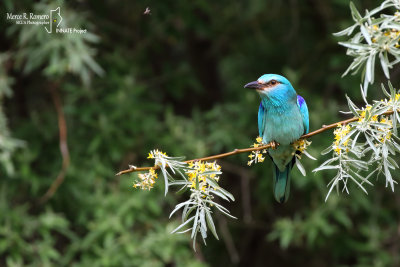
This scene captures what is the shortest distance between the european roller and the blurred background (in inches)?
82.5

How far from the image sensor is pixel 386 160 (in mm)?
2311

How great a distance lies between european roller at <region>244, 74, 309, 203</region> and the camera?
10.2 ft

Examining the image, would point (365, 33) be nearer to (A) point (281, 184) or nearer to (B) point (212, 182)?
(B) point (212, 182)

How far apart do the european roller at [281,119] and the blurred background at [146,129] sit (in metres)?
2.10

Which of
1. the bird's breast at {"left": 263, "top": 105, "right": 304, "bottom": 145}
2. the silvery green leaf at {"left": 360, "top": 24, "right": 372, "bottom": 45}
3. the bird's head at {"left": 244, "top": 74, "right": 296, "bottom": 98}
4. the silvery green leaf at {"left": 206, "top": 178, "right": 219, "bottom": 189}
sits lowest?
the silvery green leaf at {"left": 206, "top": 178, "right": 219, "bottom": 189}

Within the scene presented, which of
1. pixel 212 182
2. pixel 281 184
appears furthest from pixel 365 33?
pixel 281 184

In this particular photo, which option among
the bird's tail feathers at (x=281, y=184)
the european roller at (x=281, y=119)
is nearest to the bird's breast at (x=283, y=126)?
the european roller at (x=281, y=119)

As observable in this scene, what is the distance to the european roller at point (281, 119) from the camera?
3.11 meters

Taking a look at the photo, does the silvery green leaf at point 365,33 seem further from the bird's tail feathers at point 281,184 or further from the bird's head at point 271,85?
the bird's tail feathers at point 281,184

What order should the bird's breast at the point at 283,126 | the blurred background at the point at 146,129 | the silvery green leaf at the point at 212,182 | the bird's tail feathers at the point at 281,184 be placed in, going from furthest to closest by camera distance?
the blurred background at the point at 146,129
the bird's tail feathers at the point at 281,184
the bird's breast at the point at 283,126
the silvery green leaf at the point at 212,182

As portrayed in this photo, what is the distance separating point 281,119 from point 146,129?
2.87 metres

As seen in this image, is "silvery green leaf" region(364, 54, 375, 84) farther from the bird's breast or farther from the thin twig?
the thin twig

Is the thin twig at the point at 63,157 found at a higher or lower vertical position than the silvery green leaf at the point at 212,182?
higher

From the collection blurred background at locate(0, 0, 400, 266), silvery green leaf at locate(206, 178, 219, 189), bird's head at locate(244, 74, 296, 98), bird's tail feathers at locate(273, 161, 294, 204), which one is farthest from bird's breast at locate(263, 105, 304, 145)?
blurred background at locate(0, 0, 400, 266)
